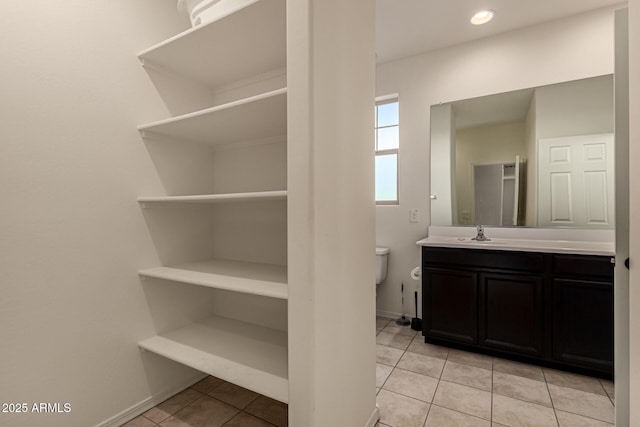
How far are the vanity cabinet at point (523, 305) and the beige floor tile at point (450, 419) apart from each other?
766 millimetres

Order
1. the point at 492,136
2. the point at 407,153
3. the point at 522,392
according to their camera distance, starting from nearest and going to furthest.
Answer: the point at 522,392 < the point at 492,136 < the point at 407,153

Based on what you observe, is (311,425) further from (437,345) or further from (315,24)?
(437,345)

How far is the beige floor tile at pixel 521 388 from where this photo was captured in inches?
66.7

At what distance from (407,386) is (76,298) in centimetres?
191

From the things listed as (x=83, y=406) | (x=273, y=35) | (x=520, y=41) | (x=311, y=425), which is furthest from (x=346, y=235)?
(x=520, y=41)

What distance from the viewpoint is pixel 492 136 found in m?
2.51

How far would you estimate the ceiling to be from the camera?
208 centimetres

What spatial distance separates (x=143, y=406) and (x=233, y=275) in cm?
95

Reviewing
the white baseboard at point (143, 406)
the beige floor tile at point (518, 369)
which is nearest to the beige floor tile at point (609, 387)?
the beige floor tile at point (518, 369)

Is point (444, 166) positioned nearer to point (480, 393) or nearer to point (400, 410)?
point (480, 393)

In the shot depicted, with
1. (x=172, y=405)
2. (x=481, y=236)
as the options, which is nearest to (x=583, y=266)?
(x=481, y=236)

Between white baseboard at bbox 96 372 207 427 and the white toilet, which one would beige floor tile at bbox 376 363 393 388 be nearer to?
the white toilet

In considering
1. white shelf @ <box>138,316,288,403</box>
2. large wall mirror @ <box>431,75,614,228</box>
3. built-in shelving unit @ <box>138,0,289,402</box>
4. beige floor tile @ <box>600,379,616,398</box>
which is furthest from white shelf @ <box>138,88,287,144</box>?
beige floor tile @ <box>600,379,616,398</box>

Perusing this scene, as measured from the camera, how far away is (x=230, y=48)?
4.82 feet
